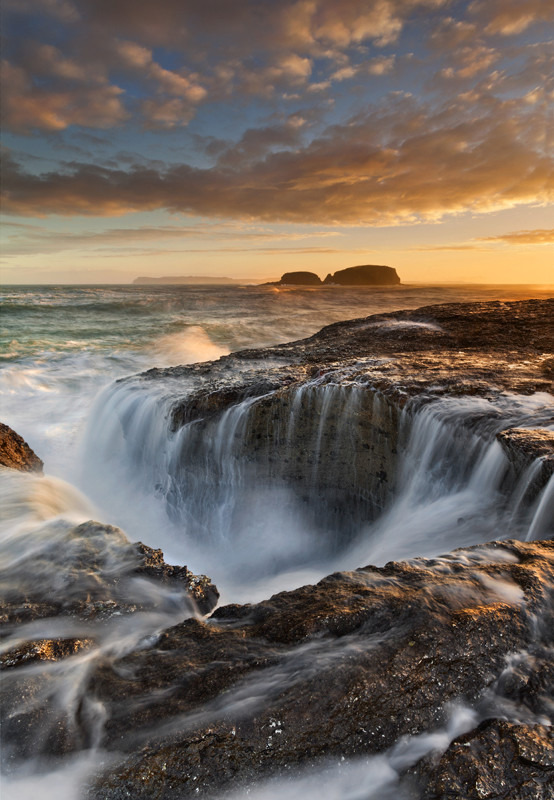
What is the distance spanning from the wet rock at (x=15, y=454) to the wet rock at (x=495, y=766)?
724 cm

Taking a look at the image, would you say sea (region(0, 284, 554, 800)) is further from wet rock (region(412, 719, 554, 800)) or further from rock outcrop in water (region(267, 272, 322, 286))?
rock outcrop in water (region(267, 272, 322, 286))

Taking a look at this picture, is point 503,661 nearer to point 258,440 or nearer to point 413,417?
point 413,417

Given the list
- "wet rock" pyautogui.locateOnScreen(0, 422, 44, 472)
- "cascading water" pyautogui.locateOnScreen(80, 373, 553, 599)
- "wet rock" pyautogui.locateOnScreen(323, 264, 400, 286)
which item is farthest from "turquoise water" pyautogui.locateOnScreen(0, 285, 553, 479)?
"wet rock" pyautogui.locateOnScreen(323, 264, 400, 286)

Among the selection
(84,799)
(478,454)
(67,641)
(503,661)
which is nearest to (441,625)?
(503,661)

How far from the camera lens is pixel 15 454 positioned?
7.36 metres

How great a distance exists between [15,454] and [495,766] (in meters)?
7.83

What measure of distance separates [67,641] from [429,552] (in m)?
3.51

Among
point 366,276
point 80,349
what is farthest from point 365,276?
point 80,349

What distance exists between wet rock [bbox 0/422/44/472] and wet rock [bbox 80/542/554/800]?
543 cm

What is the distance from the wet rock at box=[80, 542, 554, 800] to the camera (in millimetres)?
2084

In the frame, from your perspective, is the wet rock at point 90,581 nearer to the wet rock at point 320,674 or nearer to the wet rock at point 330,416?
the wet rock at point 320,674

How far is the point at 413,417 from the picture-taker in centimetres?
588

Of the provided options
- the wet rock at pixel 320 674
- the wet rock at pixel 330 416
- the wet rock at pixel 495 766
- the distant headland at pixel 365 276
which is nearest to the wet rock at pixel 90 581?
the wet rock at pixel 320 674

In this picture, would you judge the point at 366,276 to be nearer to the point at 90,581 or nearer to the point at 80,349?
the point at 80,349
